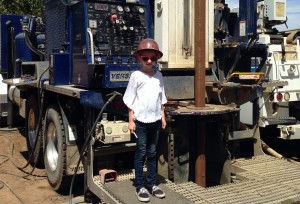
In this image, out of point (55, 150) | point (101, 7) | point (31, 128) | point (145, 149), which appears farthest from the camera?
point (31, 128)

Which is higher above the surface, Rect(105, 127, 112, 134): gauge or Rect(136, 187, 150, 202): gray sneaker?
Rect(105, 127, 112, 134): gauge

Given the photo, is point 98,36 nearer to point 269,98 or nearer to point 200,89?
point 200,89

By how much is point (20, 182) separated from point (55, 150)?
0.88 metres

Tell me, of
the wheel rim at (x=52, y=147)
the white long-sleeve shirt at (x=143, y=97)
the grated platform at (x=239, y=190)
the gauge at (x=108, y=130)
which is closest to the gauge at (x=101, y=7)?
the white long-sleeve shirt at (x=143, y=97)

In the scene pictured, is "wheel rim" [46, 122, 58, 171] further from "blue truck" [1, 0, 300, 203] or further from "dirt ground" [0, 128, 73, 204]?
"dirt ground" [0, 128, 73, 204]

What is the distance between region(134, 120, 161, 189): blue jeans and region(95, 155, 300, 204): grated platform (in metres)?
0.19

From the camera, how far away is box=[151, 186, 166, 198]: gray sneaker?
4.12 meters

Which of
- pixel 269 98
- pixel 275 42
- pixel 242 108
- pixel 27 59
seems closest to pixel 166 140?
pixel 242 108

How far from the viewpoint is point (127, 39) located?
5262mm

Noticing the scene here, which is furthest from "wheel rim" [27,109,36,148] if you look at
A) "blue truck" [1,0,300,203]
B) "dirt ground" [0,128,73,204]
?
"blue truck" [1,0,300,203]

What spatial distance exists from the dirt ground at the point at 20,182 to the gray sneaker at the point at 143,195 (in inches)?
68.0

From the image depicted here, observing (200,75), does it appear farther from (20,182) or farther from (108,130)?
(20,182)

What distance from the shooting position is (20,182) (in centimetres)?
643

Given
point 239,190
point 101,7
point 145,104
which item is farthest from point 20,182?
point 239,190
